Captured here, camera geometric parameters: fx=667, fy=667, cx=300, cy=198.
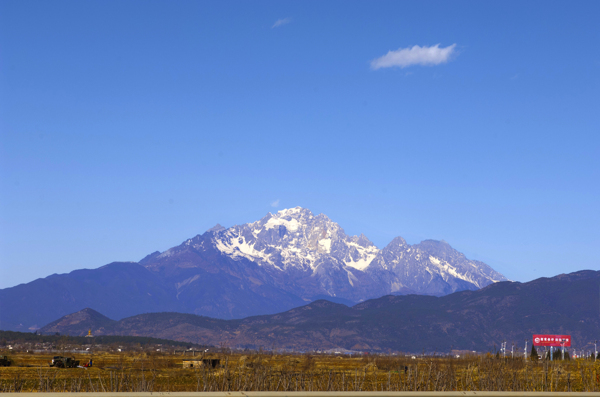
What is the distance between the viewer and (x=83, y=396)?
15008 millimetres

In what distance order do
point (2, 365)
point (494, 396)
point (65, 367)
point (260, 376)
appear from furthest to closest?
1. point (2, 365)
2. point (65, 367)
3. point (260, 376)
4. point (494, 396)

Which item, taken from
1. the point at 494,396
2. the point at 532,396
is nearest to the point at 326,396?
the point at 494,396

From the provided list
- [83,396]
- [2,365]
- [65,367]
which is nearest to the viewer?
[83,396]

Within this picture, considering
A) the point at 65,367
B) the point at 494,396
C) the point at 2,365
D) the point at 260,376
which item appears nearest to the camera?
the point at 494,396

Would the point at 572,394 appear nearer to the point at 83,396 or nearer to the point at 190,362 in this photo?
the point at 83,396

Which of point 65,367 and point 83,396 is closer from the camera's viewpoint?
point 83,396

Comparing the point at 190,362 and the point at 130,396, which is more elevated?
the point at 130,396

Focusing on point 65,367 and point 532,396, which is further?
point 65,367

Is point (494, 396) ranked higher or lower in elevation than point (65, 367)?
higher

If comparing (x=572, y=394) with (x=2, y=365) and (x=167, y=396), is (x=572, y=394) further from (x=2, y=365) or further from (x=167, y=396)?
(x=2, y=365)

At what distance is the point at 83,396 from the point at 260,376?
2115 centimetres

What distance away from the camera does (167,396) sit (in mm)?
15711

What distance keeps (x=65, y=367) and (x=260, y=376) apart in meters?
98.5

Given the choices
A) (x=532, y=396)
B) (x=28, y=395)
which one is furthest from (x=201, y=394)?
(x=532, y=396)
